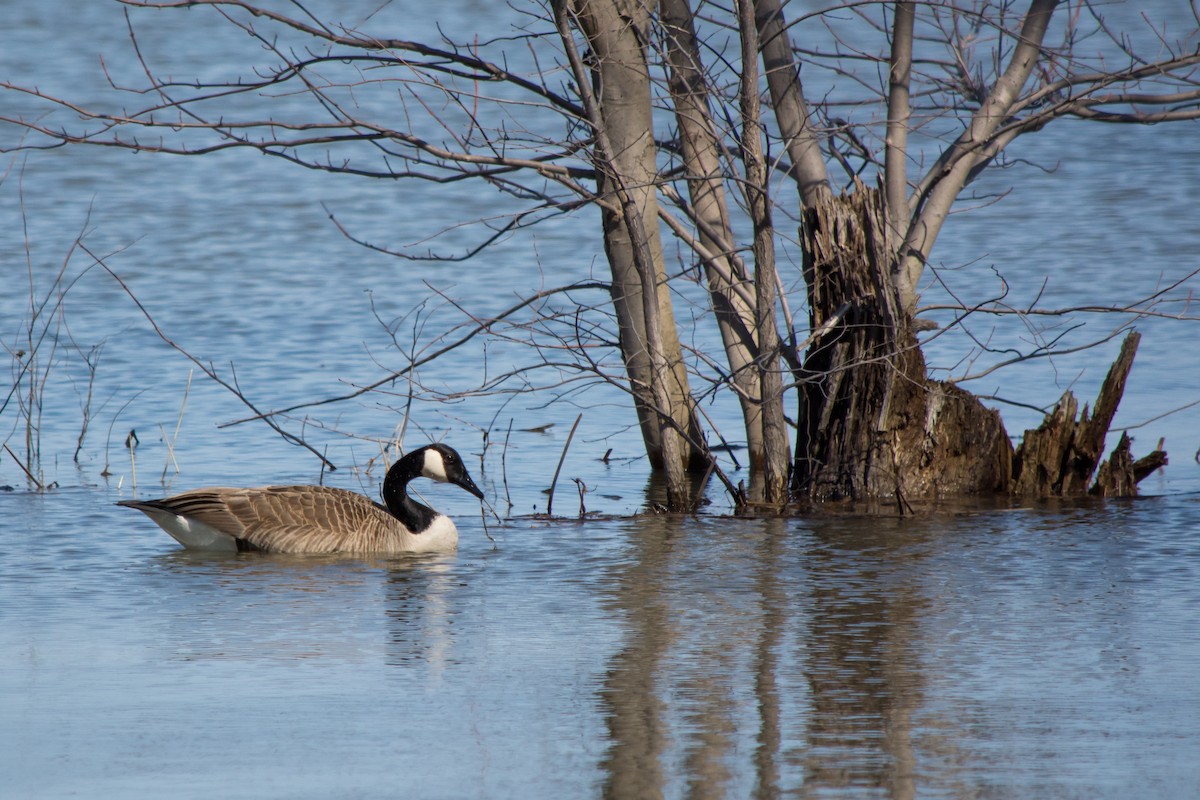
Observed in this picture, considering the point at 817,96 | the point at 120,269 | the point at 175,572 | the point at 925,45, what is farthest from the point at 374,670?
the point at 925,45

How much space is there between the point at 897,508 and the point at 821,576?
5.98ft

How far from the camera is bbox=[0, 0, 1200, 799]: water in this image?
5.28 m

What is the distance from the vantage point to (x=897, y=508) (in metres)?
9.84

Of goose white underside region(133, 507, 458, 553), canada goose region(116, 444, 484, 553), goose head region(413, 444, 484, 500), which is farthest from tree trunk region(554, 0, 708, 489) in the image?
canada goose region(116, 444, 484, 553)

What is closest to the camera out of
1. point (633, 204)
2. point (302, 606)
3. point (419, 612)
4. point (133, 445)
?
point (419, 612)

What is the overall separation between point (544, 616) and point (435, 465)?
2.71 m

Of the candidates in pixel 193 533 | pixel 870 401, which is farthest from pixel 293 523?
pixel 870 401

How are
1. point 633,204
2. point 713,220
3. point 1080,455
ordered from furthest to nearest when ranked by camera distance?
point 713,220 → point 1080,455 → point 633,204

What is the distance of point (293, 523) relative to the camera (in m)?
9.33

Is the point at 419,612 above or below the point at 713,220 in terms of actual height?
below

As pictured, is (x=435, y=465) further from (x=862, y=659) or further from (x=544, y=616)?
(x=862, y=659)

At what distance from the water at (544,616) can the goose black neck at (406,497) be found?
304 mm

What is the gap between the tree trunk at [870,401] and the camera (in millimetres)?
9594

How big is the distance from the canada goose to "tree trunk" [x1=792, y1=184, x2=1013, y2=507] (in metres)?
2.44
